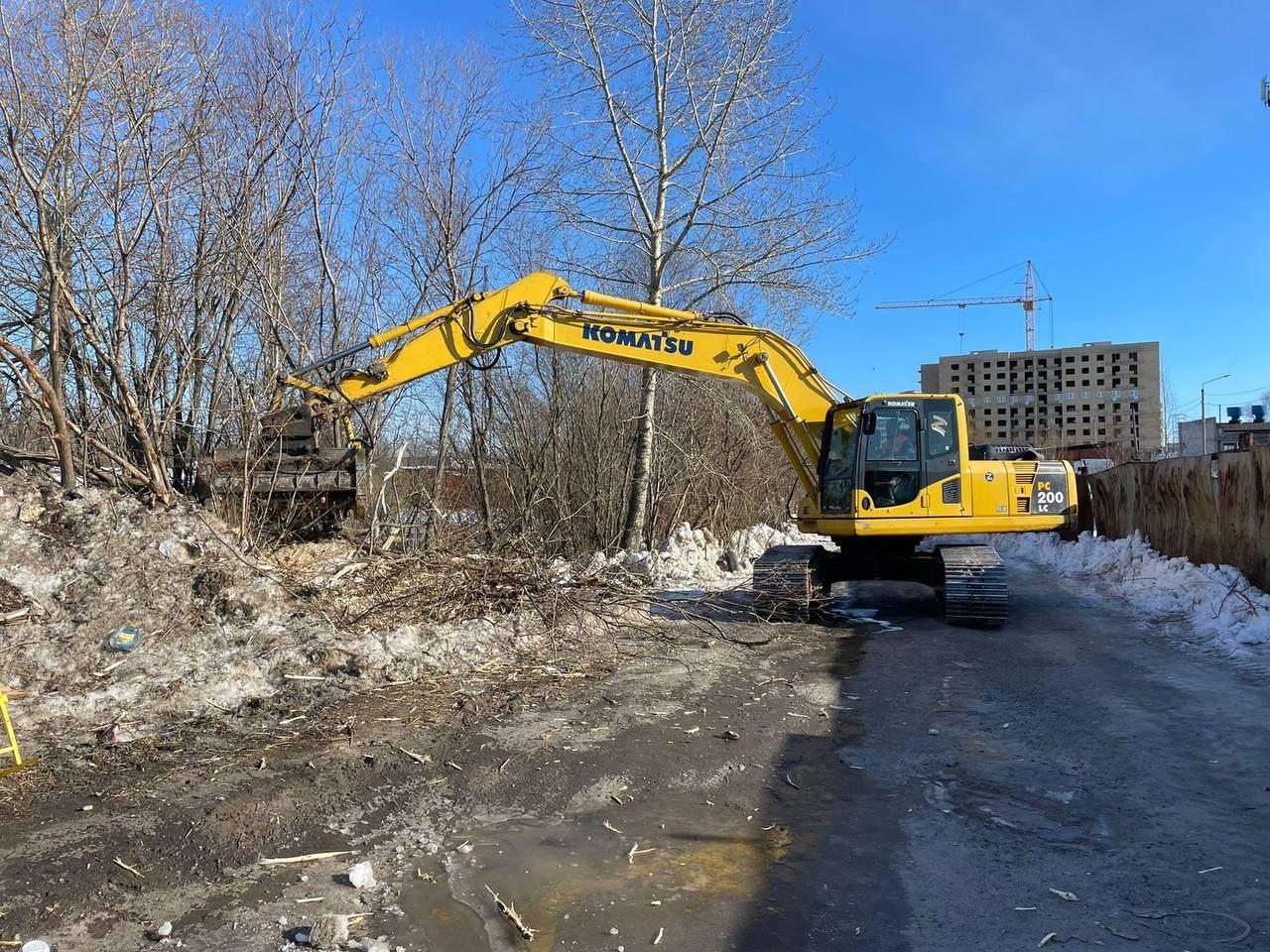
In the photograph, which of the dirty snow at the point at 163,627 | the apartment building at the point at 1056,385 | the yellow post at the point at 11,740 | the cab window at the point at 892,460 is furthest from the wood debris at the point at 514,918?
the apartment building at the point at 1056,385

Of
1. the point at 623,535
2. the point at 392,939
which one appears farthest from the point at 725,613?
the point at 392,939

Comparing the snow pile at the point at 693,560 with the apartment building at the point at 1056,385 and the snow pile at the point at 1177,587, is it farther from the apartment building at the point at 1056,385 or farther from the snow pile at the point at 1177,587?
the apartment building at the point at 1056,385

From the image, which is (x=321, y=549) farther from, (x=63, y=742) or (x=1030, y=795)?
(x=1030, y=795)

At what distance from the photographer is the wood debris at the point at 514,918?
3.46 metres

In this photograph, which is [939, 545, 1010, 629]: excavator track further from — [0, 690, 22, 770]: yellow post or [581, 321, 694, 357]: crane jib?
[0, 690, 22, 770]: yellow post

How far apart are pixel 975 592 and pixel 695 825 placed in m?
6.75

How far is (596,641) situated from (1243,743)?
5.35 metres

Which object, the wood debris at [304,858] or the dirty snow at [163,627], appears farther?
the dirty snow at [163,627]

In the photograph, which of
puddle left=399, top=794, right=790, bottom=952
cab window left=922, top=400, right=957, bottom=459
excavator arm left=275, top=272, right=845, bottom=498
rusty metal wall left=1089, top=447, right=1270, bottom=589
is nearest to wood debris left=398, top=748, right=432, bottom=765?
puddle left=399, top=794, right=790, bottom=952

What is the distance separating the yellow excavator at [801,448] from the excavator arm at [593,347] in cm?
2

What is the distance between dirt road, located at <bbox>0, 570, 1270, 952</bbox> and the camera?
11.7ft

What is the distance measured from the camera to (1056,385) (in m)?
91.6

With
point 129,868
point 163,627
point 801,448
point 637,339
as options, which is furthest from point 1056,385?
point 129,868

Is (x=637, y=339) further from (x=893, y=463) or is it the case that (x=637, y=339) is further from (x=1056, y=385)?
(x=1056, y=385)
